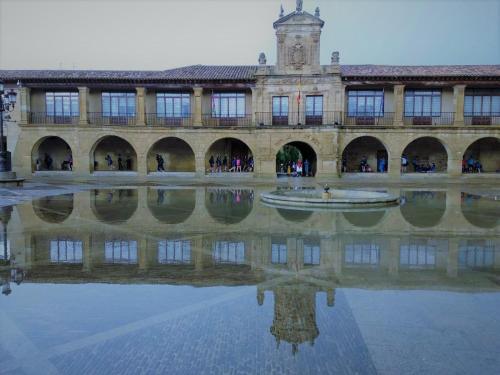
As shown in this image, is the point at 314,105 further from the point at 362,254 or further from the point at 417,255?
the point at 362,254

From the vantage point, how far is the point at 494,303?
498 cm

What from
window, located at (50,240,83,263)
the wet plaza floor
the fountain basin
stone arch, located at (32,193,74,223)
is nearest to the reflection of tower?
the wet plaza floor

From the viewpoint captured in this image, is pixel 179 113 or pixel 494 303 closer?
pixel 494 303

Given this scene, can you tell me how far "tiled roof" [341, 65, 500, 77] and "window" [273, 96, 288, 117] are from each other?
464cm

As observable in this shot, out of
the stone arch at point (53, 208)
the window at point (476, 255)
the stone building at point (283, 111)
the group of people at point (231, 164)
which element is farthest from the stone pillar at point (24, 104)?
the window at point (476, 255)

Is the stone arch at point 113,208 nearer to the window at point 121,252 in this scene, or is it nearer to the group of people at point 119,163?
the window at point 121,252

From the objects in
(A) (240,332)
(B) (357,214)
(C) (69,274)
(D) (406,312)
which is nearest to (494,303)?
(D) (406,312)

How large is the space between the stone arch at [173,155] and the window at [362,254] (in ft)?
92.4

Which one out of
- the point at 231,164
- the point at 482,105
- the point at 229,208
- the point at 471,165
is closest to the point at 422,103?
the point at 482,105

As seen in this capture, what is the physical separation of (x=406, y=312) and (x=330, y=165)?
25.8 meters

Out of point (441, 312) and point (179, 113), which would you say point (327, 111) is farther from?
point (441, 312)

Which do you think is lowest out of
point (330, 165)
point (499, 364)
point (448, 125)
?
point (499, 364)

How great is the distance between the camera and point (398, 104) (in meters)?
30.2

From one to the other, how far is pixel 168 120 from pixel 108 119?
4.70 m
